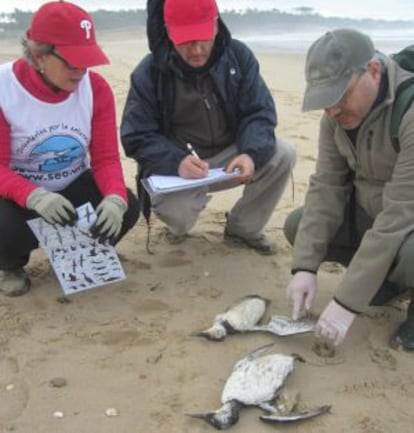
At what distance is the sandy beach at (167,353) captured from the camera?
2.16 m

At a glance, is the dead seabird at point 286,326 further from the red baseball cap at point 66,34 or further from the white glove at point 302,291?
the red baseball cap at point 66,34

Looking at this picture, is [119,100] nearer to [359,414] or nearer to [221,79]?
[221,79]

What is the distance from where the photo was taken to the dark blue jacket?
3.12 metres

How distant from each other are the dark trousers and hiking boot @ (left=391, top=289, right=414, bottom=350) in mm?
1330

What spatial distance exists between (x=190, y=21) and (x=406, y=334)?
1551 mm

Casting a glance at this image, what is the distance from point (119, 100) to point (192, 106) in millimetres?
4550

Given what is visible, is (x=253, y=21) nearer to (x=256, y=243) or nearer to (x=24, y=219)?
(x=256, y=243)

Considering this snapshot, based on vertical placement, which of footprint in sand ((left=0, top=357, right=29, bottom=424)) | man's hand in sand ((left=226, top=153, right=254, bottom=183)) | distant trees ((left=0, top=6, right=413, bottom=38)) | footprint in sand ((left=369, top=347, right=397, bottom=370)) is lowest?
distant trees ((left=0, top=6, right=413, bottom=38))

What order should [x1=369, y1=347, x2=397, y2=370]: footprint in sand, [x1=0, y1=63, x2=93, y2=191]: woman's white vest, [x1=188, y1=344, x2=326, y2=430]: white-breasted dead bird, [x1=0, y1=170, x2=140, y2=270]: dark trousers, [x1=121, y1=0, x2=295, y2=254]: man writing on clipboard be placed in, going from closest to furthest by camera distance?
[x1=188, y1=344, x2=326, y2=430]: white-breasted dead bird
[x1=369, y1=347, x2=397, y2=370]: footprint in sand
[x1=0, y1=63, x2=93, y2=191]: woman's white vest
[x1=0, y1=170, x2=140, y2=270]: dark trousers
[x1=121, y1=0, x2=295, y2=254]: man writing on clipboard

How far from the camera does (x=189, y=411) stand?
7.19 ft

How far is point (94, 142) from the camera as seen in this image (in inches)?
121

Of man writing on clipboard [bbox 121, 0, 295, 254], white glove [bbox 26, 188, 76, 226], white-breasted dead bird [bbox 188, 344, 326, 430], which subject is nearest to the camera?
white-breasted dead bird [bbox 188, 344, 326, 430]

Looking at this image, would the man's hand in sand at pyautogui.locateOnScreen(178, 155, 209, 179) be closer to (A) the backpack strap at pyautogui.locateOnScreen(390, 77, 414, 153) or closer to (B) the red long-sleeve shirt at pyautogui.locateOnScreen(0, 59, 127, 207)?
(B) the red long-sleeve shirt at pyautogui.locateOnScreen(0, 59, 127, 207)

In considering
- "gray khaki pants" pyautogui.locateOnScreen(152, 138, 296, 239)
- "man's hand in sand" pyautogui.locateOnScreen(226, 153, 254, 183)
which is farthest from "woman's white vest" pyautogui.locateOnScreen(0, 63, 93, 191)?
"man's hand in sand" pyautogui.locateOnScreen(226, 153, 254, 183)
